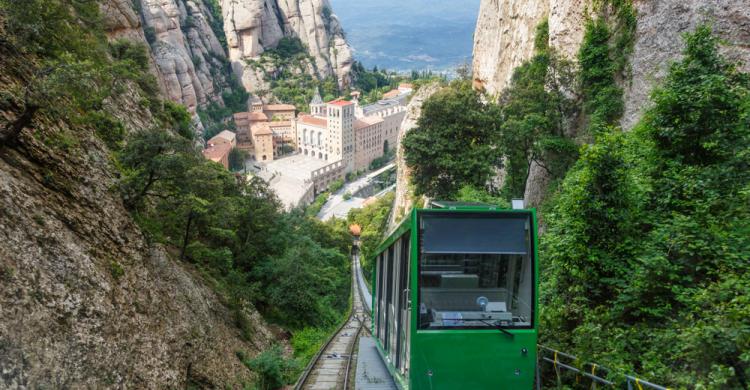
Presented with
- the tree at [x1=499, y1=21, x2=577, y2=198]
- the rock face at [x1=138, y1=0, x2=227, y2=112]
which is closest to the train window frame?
the tree at [x1=499, y1=21, x2=577, y2=198]

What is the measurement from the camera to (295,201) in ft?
240

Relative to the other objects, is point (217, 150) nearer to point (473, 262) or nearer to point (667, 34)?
point (667, 34)

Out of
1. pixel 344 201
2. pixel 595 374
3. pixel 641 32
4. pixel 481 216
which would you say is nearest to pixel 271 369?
pixel 481 216

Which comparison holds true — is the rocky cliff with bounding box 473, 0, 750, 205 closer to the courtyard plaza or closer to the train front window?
the train front window

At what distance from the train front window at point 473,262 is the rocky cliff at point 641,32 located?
773 centimetres

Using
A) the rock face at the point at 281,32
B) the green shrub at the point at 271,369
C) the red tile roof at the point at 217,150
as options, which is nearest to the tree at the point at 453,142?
the green shrub at the point at 271,369

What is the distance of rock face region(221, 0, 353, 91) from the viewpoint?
111m

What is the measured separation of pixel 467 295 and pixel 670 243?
304cm

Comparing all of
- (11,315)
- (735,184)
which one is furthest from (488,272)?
(11,315)

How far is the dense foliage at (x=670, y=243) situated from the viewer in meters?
5.21

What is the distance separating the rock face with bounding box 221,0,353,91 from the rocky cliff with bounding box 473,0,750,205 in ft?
309

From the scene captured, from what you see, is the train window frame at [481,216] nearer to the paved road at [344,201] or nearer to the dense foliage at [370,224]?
the dense foliage at [370,224]

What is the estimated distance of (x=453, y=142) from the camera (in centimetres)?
2211

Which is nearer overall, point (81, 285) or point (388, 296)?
point (81, 285)
